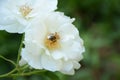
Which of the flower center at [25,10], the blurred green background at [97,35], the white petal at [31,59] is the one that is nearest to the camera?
the white petal at [31,59]

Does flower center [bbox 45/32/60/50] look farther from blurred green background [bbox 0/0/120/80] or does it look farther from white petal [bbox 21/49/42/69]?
blurred green background [bbox 0/0/120/80]

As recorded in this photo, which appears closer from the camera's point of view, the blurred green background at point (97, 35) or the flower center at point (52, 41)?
the flower center at point (52, 41)

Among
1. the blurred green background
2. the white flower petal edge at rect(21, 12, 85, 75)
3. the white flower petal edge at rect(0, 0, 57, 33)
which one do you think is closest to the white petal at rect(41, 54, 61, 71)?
the white flower petal edge at rect(21, 12, 85, 75)

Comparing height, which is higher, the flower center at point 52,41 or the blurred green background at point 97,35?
the flower center at point 52,41

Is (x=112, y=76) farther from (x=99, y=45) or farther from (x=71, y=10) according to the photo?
(x=71, y=10)

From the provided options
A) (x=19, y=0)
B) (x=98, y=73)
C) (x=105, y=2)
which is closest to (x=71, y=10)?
(x=105, y=2)

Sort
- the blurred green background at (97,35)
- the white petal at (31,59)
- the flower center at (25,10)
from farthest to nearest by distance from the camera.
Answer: the blurred green background at (97,35)
the flower center at (25,10)
the white petal at (31,59)

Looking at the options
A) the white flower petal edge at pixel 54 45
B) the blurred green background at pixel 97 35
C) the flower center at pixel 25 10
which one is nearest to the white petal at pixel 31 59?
the white flower petal edge at pixel 54 45

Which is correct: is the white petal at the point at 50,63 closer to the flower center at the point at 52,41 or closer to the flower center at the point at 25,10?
the flower center at the point at 52,41
